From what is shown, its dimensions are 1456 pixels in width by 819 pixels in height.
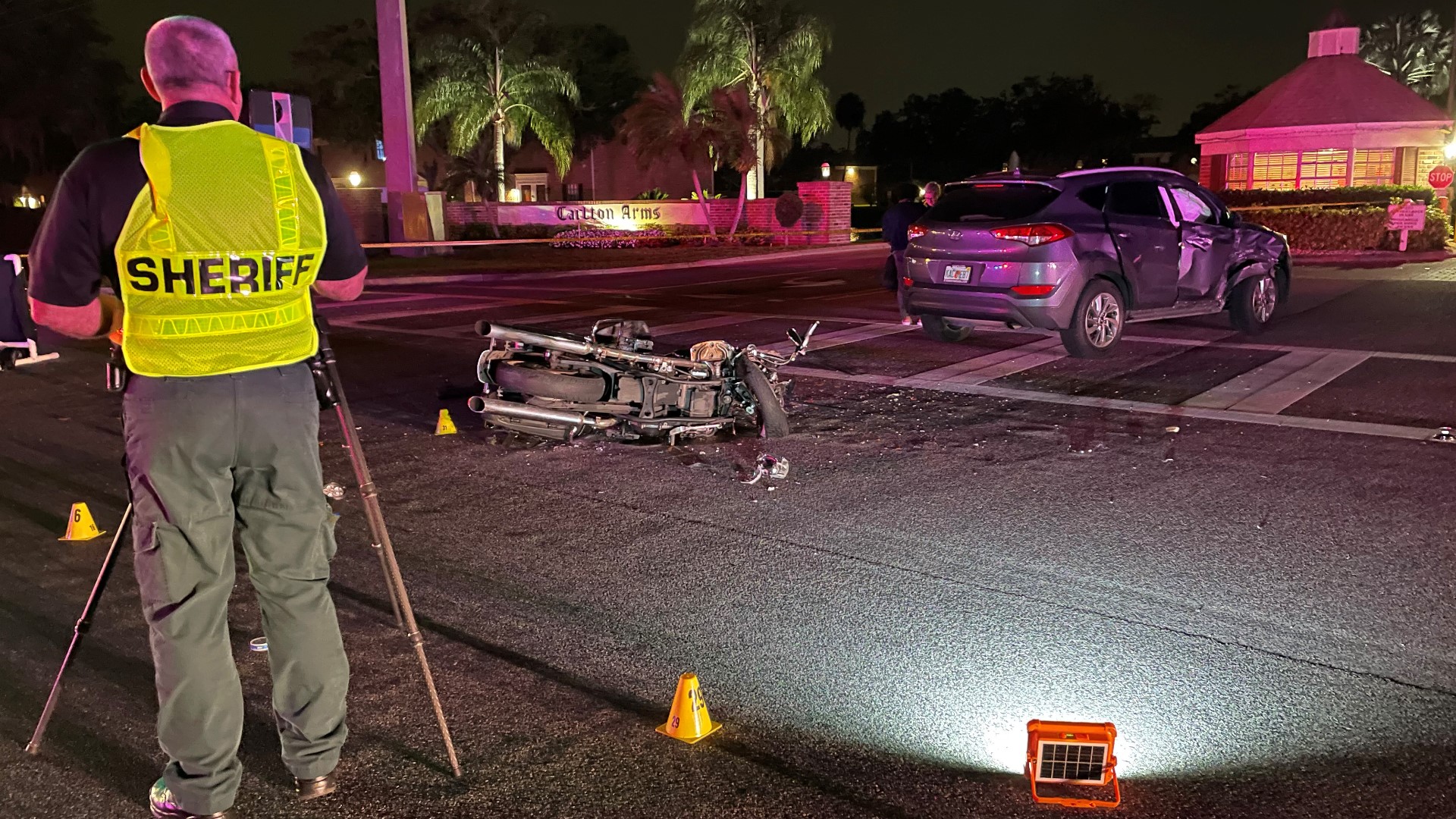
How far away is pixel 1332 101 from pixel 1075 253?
26351 millimetres

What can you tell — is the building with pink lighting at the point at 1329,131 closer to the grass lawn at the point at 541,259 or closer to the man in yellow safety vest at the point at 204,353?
the grass lawn at the point at 541,259

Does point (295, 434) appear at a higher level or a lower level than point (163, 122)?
lower

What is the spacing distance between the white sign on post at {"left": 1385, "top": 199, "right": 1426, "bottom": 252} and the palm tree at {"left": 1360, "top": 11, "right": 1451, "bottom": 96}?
34839mm

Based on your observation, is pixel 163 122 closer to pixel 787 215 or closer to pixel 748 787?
pixel 748 787

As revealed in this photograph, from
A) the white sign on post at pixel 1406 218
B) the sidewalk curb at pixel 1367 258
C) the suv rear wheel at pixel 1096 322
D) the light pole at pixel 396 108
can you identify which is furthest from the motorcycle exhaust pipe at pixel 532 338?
the light pole at pixel 396 108

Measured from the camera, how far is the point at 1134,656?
4.18 meters

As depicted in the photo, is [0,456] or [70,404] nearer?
[0,456]

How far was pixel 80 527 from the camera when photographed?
226 inches

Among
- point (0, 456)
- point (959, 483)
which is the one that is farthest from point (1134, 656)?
point (0, 456)

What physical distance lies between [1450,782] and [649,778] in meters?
2.40

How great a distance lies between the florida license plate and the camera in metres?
10.5

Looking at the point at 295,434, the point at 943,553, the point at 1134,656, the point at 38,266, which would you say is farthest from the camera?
the point at 943,553

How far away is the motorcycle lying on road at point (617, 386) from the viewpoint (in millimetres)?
7367

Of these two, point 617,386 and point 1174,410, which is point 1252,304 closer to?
point 1174,410
